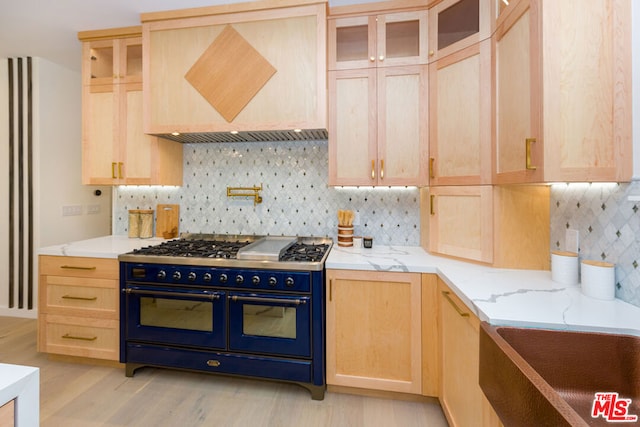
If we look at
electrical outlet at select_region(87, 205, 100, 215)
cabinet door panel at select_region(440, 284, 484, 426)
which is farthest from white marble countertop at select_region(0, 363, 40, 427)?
electrical outlet at select_region(87, 205, 100, 215)

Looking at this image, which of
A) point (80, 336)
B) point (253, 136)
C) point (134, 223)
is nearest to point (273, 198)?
point (253, 136)

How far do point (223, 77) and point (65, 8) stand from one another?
130cm

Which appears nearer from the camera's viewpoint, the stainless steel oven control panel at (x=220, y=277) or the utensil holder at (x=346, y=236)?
the stainless steel oven control panel at (x=220, y=277)

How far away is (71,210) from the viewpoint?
3537 millimetres

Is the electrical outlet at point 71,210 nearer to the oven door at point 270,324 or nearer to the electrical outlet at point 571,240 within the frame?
the oven door at point 270,324

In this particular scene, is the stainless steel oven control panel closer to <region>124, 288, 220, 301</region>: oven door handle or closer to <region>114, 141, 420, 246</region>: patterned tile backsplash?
<region>124, 288, 220, 301</region>: oven door handle

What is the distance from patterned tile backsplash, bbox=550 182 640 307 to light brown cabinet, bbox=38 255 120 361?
2.82 metres

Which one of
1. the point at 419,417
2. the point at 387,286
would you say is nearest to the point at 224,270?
the point at 387,286

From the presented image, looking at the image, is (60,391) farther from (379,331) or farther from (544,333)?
(544,333)

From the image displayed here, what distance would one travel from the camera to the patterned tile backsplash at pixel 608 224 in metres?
1.26

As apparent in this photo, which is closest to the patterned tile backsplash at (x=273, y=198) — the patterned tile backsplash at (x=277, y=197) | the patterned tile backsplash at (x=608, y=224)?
the patterned tile backsplash at (x=277, y=197)

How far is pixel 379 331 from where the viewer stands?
1.94 meters

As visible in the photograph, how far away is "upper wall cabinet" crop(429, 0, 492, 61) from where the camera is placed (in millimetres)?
1780

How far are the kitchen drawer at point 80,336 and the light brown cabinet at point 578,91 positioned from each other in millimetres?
2802
